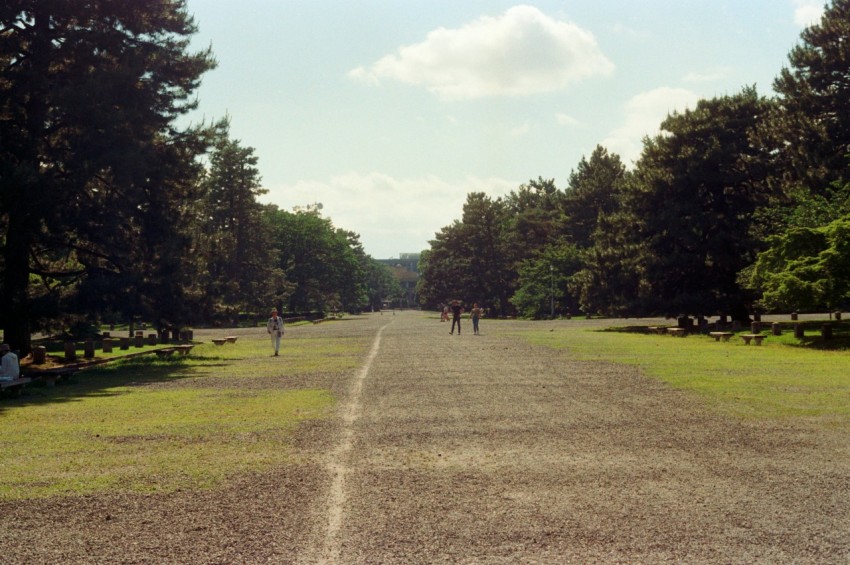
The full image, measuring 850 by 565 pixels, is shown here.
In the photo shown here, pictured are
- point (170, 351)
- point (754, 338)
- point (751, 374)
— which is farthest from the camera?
point (754, 338)

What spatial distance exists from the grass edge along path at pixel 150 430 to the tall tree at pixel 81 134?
6368mm

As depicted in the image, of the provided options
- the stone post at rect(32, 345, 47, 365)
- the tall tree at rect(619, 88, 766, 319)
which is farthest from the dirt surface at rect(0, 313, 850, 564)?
the tall tree at rect(619, 88, 766, 319)

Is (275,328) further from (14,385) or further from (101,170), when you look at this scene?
(14,385)

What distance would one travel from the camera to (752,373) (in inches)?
822

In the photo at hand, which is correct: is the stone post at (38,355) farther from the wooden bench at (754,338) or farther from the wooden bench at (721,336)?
the wooden bench at (721,336)

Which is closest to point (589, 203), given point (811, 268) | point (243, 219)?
point (243, 219)

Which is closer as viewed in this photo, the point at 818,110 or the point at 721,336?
the point at 721,336

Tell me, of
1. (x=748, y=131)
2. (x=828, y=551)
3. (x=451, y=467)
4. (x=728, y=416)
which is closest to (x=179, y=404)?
(x=451, y=467)

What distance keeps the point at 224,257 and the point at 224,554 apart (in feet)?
95.7

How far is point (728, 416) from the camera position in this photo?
1327 cm

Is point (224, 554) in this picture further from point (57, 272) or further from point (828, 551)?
point (57, 272)

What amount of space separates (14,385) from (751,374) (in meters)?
17.9

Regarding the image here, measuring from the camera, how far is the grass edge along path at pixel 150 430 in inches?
360

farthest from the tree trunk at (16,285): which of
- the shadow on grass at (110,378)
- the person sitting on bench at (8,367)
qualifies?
the person sitting on bench at (8,367)
